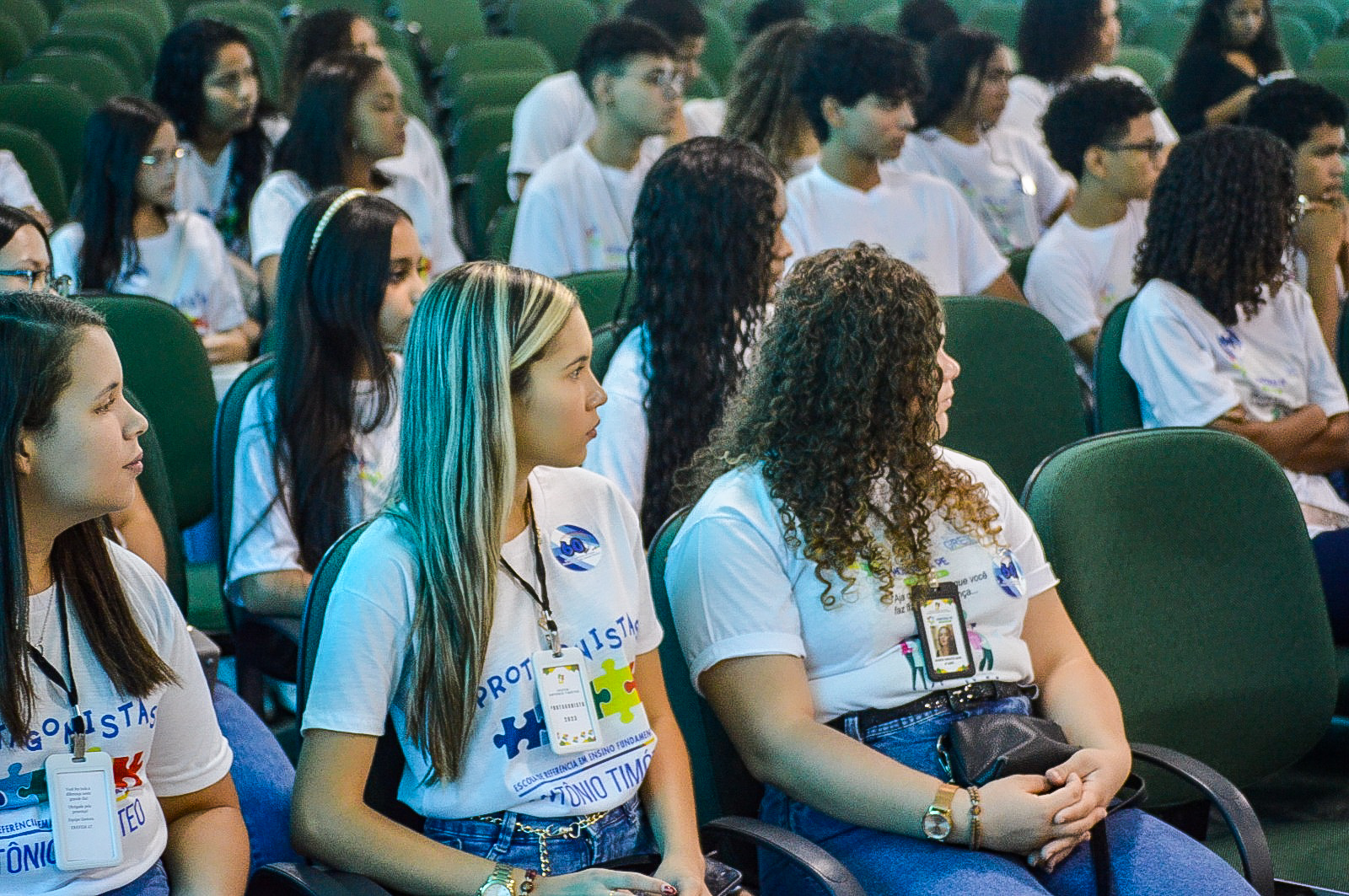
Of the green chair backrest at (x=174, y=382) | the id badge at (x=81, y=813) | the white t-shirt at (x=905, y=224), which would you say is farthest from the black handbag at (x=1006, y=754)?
the white t-shirt at (x=905, y=224)

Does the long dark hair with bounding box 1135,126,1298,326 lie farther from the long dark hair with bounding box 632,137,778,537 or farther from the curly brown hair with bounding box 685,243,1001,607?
the curly brown hair with bounding box 685,243,1001,607

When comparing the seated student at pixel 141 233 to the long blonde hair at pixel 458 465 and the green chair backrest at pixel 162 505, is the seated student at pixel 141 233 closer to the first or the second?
the green chair backrest at pixel 162 505

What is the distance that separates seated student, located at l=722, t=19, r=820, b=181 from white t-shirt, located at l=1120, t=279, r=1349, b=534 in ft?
4.81

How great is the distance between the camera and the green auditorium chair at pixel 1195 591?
2.10m

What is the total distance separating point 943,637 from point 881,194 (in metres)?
1.97

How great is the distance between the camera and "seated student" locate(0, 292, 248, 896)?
141cm

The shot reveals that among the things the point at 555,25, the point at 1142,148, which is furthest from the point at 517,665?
the point at 555,25

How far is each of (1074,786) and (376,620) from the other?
0.82m

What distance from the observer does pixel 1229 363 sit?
2.86m

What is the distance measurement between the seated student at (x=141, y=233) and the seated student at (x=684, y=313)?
1.31m

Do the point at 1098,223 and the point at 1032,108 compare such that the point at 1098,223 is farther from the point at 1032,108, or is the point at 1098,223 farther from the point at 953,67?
the point at 1032,108

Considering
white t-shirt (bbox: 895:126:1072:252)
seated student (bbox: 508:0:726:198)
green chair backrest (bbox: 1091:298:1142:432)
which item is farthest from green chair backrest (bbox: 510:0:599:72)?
green chair backrest (bbox: 1091:298:1142:432)

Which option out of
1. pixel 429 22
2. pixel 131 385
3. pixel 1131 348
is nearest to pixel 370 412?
pixel 131 385

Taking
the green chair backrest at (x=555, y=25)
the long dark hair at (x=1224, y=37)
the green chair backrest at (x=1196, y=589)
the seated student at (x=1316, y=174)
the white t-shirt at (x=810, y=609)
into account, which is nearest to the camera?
the white t-shirt at (x=810, y=609)
